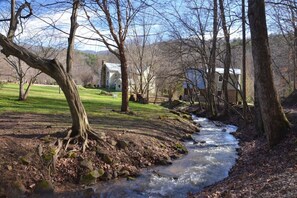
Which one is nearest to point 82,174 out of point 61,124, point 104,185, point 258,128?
point 104,185

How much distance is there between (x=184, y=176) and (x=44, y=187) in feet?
14.9

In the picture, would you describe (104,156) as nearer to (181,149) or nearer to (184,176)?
(184,176)

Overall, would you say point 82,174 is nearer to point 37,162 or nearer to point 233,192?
point 37,162

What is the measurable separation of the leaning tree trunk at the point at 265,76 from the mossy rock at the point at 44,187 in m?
6.99

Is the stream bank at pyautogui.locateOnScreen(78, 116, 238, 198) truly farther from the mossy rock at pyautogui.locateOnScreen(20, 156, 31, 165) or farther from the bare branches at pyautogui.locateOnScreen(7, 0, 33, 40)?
the bare branches at pyautogui.locateOnScreen(7, 0, 33, 40)

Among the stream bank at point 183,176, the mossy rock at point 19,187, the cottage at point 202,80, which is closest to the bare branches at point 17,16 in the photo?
the mossy rock at point 19,187

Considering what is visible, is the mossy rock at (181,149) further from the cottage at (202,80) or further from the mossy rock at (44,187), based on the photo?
the cottage at (202,80)

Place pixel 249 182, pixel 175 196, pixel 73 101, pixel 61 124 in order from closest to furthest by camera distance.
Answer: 1. pixel 249 182
2. pixel 175 196
3. pixel 73 101
4. pixel 61 124

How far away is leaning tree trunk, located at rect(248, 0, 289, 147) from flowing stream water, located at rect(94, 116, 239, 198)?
89.2 inches

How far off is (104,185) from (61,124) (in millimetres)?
4940

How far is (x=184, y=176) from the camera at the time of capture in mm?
10859

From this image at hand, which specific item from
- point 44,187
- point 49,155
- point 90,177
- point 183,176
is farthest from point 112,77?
point 44,187

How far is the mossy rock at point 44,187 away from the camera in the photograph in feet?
27.9

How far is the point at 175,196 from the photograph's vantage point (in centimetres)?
890
